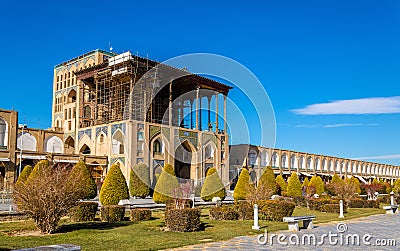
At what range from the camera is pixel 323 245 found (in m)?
9.20

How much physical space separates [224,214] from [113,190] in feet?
20.7

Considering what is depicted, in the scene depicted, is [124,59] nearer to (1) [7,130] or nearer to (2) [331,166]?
(1) [7,130]


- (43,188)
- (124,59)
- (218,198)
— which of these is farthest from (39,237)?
(124,59)

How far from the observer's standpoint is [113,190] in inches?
753

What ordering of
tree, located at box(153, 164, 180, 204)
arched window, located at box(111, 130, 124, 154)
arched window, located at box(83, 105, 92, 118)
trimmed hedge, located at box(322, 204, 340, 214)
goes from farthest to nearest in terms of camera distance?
arched window, located at box(83, 105, 92, 118)
arched window, located at box(111, 130, 124, 154)
tree, located at box(153, 164, 180, 204)
trimmed hedge, located at box(322, 204, 340, 214)

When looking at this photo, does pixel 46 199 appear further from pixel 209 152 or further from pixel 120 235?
pixel 209 152

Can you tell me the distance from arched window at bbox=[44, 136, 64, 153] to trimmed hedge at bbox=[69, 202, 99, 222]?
27.7 m

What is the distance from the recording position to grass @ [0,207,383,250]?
9102 mm

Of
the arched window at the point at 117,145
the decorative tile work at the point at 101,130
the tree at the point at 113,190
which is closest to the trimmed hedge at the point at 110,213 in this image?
the tree at the point at 113,190

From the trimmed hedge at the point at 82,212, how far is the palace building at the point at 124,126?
56.6ft

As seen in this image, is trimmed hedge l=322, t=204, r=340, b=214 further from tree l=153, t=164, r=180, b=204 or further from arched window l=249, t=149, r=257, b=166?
arched window l=249, t=149, r=257, b=166

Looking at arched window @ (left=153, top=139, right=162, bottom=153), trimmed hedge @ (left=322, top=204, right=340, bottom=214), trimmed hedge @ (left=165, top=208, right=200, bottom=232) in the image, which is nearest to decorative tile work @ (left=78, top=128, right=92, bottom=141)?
arched window @ (left=153, top=139, right=162, bottom=153)

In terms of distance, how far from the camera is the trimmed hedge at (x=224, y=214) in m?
15.1

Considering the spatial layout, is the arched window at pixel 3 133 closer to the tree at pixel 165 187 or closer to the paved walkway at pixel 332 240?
the tree at pixel 165 187
